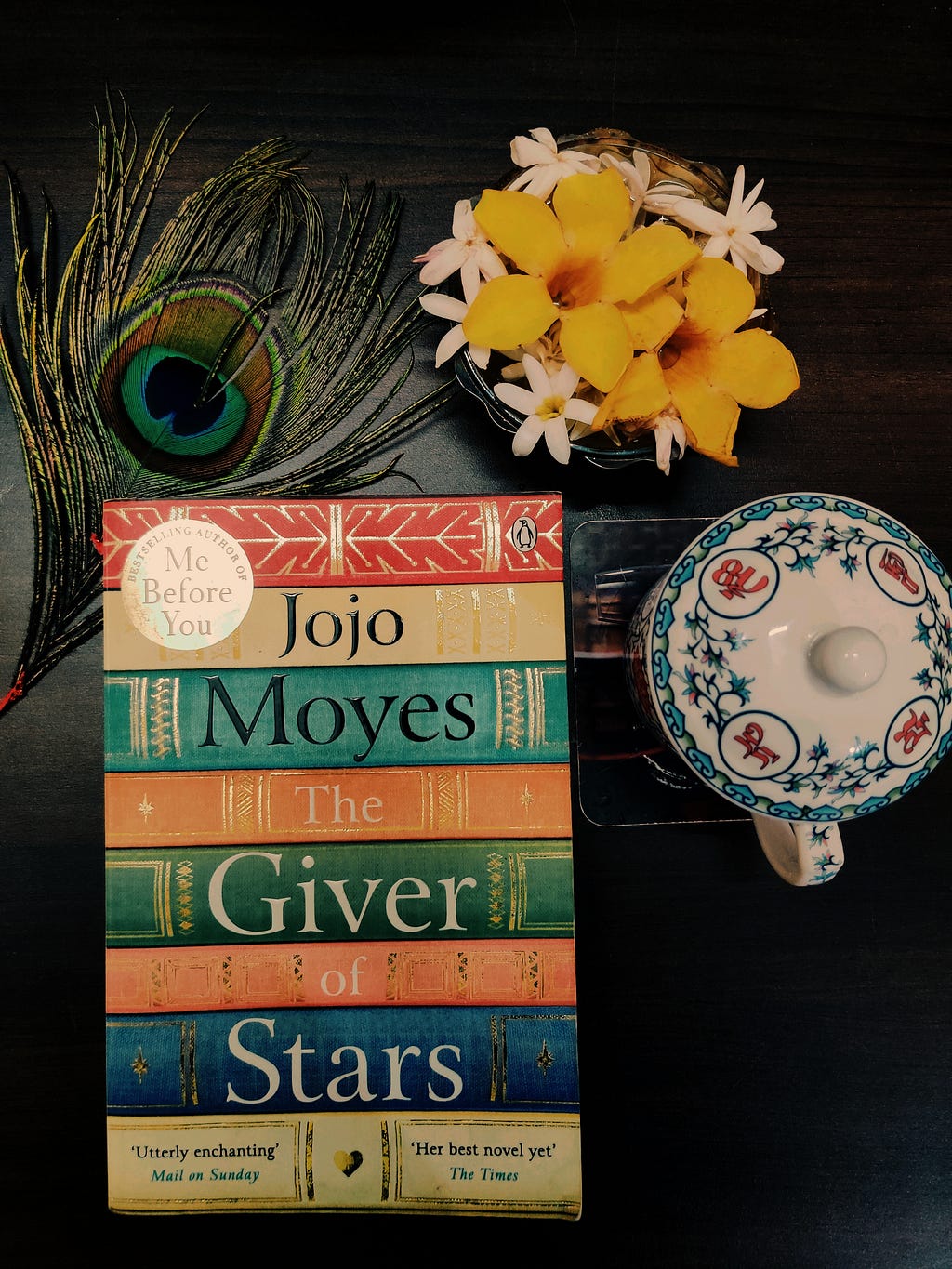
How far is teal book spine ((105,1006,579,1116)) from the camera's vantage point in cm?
53

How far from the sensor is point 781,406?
55 centimetres

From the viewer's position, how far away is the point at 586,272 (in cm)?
44

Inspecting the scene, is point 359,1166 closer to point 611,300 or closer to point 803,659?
point 803,659


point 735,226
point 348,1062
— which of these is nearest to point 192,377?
point 735,226

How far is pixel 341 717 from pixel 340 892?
12cm

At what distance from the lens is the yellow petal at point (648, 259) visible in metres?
0.43

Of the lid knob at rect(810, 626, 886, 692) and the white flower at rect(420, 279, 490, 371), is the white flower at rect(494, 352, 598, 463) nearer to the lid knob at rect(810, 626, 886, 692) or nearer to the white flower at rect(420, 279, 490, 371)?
the white flower at rect(420, 279, 490, 371)

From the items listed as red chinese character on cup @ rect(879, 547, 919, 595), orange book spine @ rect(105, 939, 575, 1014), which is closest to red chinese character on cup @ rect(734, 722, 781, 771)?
red chinese character on cup @ rect(879, 547, 919, 595)

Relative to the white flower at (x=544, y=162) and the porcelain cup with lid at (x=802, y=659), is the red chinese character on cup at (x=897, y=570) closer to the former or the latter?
the porcelain cup with lid at (x=802, y=659)

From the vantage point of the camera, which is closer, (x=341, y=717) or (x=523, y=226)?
(x=523, y=226)

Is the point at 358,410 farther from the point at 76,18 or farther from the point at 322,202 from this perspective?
the point at 76,18

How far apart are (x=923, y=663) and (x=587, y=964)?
0.29 meters

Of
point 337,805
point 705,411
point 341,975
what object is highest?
point 705,411

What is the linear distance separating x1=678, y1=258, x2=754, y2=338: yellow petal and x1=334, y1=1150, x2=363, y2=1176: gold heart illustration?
56 centimetres
